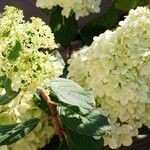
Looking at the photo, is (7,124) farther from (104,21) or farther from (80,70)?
(104,21)

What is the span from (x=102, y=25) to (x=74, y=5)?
20cm

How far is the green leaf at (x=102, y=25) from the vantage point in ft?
5.26

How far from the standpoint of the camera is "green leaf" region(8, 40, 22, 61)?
0.97 m

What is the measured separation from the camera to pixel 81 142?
1.17m

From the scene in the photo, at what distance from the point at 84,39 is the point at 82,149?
1.64 ft

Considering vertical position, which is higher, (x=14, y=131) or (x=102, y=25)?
(x=102, y=25)

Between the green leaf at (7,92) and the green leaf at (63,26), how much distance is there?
481 mm

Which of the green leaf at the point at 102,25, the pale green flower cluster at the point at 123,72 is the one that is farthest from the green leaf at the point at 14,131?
the green leaf at the point at 102,25

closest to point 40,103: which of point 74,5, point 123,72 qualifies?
point 123,72

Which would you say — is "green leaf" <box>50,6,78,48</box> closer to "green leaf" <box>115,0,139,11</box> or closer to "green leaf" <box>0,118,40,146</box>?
"green leaf" <box>115,0,139,11</box>

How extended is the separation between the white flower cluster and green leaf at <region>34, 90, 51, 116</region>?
34 centimetres

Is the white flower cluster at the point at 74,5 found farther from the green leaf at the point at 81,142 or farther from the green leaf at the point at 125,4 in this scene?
the green leaf at the point at 81,142

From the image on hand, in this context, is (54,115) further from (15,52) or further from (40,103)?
(15,52)

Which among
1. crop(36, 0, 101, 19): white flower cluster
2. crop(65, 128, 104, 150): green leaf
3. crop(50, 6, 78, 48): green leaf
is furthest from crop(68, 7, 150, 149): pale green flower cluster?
crop(50, 6, 78, 48): green leaf
